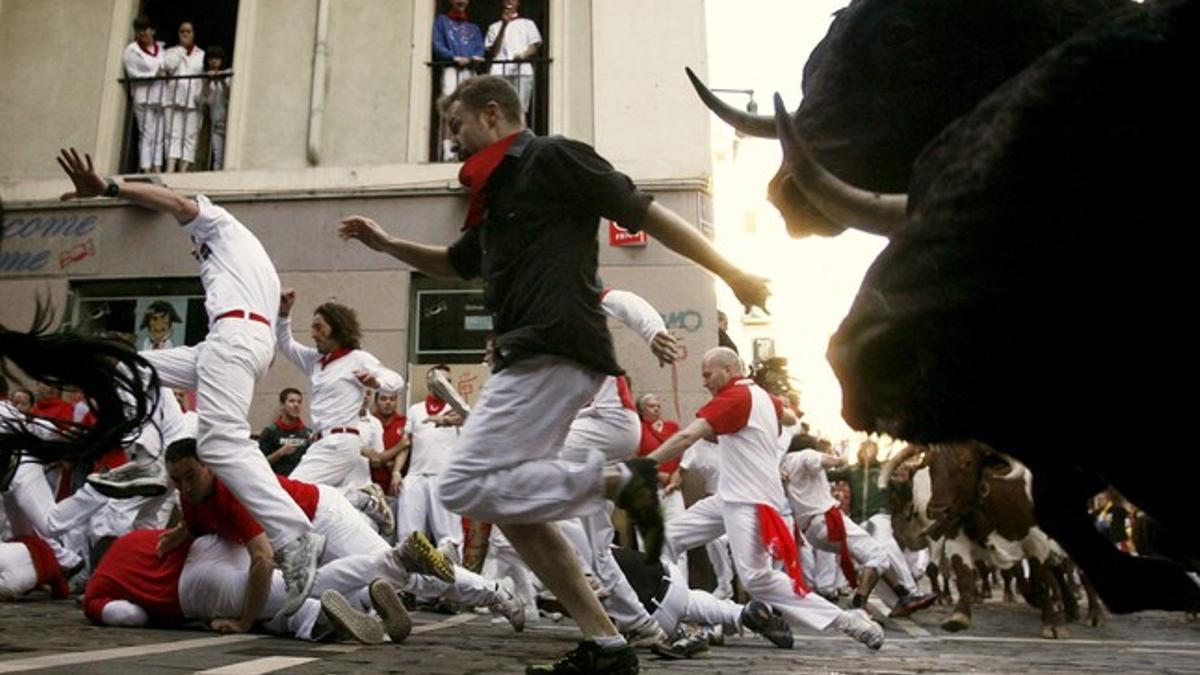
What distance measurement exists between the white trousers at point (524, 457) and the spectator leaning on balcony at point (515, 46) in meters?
10.8

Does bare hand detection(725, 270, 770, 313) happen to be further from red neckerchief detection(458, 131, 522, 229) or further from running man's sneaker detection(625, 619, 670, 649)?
running man's sneaker detection(625, 619, 670, 649)

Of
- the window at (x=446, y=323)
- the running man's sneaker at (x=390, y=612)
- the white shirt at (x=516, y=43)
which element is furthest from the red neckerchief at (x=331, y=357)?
the white shirt at (x=516, y=43)

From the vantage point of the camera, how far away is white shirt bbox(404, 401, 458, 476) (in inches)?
396

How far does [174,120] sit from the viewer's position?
14.5 m

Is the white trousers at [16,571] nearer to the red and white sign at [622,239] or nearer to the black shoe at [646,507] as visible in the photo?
the black shoe at [646,507]

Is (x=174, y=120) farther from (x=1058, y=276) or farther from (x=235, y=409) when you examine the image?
(x=1058, y=276)

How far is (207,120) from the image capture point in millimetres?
14844

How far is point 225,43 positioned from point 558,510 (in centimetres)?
1495

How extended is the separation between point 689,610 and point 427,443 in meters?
4.69

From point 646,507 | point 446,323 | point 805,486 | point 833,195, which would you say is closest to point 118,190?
point 646,507

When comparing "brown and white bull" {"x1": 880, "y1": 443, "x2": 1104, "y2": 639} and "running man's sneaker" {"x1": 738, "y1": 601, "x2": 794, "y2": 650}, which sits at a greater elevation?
"brown and white bull" {"x1": 880, "y1": 443, "x2": 1104, "y2": 639}

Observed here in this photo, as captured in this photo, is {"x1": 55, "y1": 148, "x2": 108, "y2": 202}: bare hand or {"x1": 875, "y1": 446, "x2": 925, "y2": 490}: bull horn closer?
{"x1": 875, "y1": 446, "x2": 925, "y2": 490}: bull horn

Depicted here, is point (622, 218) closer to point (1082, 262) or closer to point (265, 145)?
point (1082, 262)

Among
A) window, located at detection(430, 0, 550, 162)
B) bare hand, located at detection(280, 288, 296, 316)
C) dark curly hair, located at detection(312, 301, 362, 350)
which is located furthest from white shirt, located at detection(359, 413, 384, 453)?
window, located at detection(430, 0, 550, 162)
